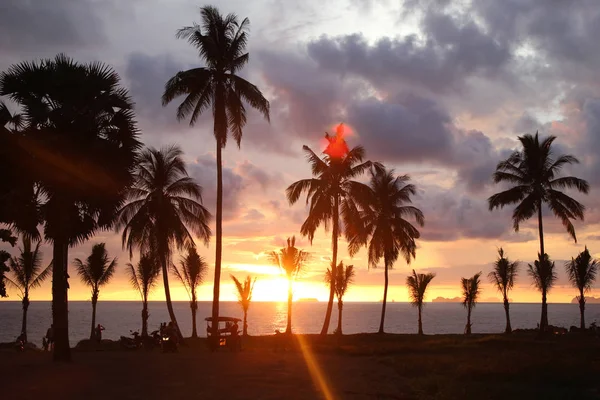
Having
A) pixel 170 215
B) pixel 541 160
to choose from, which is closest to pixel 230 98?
pixel 170 215

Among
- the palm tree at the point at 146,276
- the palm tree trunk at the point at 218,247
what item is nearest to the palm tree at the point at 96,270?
the palm tree at the point at 146,276

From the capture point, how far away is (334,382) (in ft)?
63.4

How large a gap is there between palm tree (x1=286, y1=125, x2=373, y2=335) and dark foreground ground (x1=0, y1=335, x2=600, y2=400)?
1669 cm

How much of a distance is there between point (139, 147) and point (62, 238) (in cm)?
466

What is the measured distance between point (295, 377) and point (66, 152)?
11.6 m

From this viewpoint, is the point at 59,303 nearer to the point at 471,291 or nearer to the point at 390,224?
the point at 390,224

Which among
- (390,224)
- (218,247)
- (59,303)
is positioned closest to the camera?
(59,303)

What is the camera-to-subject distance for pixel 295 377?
65.0ft

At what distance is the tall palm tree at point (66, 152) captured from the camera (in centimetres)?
2161

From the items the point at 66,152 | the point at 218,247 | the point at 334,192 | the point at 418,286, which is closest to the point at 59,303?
the point at 66,152

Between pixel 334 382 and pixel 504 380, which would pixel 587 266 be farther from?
pixel 334 382

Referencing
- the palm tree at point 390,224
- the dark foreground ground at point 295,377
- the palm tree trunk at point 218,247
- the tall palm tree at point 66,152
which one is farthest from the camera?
the palm tree at point 390,224

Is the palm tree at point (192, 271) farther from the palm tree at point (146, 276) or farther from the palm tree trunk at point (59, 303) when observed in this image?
the palm tree trunk at point (59, 303)

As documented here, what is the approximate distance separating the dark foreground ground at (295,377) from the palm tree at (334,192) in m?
16.7
